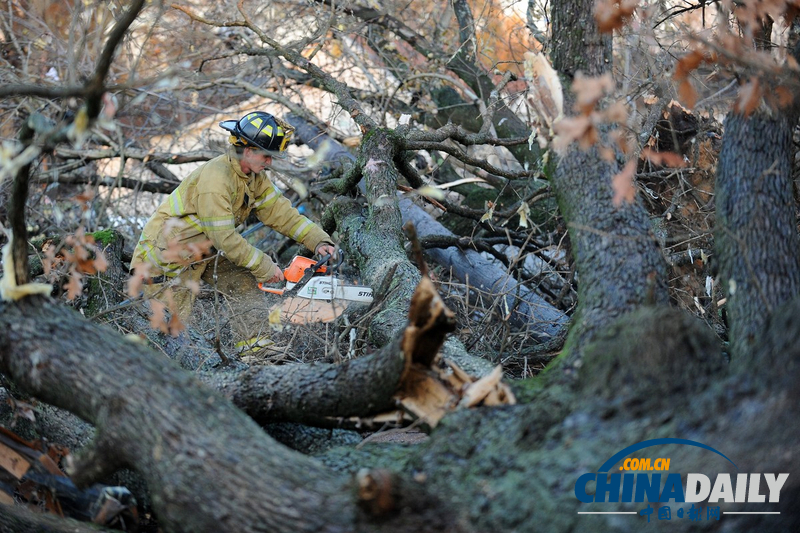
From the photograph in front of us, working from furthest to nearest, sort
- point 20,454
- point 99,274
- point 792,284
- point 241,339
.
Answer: point 241,339 → point 99,274 → point 20,454 → point 792,284

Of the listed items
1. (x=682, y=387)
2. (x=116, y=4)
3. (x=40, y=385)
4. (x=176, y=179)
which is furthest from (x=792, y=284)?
(x=176, y=179)

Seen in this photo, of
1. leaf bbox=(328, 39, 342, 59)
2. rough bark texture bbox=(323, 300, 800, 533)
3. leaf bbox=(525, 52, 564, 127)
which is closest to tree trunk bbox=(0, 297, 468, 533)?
rough bark texture bbox=(323, 300, 800, 533)

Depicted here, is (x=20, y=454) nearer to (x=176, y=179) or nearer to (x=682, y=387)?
(x=682, y=387)

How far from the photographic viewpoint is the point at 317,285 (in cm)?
456

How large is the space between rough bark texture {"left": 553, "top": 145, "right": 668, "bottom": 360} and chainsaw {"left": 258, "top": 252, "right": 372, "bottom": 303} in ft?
5.50

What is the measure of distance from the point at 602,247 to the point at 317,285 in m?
2.29

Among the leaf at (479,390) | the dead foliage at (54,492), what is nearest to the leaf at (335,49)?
the dead foliage at (54,492)

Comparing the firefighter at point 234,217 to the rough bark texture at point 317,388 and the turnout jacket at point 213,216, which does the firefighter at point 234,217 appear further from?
the rough bark texture at point 317,388

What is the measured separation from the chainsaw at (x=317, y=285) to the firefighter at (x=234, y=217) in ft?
0.88

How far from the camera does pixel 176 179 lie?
712cm

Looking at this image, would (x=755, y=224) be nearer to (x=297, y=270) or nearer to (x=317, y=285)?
(x=317, y=285)

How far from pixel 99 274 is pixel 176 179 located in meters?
3.09

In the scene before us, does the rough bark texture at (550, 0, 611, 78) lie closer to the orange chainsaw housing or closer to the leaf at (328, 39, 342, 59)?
the orange chainsaw housing

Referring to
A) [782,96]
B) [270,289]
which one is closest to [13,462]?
[270,289]
